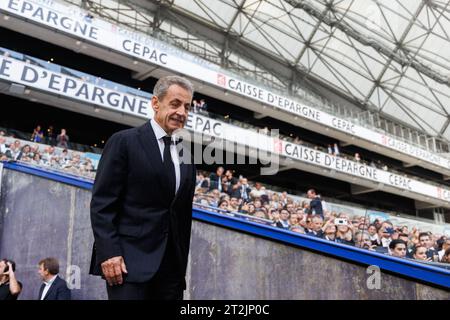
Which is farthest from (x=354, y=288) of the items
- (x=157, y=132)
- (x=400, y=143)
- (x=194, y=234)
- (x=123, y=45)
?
(x=400, y=143)

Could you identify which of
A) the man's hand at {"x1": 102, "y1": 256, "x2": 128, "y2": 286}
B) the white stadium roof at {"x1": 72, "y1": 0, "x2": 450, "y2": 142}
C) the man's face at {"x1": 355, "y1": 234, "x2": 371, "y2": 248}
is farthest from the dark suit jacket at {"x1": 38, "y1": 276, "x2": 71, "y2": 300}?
the white stadium roof at {"x1": 72, "y1": 0, "x2": 450, "y2": 142}

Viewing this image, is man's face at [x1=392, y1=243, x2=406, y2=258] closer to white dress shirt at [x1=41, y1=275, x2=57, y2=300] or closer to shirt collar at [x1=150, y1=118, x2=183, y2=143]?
white dress shirt at [x1=41, y1=275, x2=57, y2=300]

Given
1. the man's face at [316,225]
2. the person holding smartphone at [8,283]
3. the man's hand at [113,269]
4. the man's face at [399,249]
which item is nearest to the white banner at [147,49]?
the man's face at [316,225]

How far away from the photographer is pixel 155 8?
21719 mm

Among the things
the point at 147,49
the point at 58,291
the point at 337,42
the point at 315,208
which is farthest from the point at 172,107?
the point at 337,42

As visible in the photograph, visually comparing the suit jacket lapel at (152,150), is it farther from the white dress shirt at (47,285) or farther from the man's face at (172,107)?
the white dress shirt at (47,285)

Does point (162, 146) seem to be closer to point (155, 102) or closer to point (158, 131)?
point (158, 131)

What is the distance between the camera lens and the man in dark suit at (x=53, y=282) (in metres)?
3.95

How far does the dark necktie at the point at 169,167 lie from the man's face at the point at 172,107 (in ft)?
0.21

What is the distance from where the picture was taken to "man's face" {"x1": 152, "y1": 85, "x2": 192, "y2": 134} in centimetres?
192

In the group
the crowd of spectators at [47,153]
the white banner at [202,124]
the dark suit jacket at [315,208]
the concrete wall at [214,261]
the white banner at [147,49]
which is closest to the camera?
the concrete wall at [214,261]

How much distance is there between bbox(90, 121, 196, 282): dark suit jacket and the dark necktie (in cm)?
2

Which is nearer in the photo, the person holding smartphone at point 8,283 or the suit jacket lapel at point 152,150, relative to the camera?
the suit jacket lapel at point 152,150

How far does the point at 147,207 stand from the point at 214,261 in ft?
6.50
